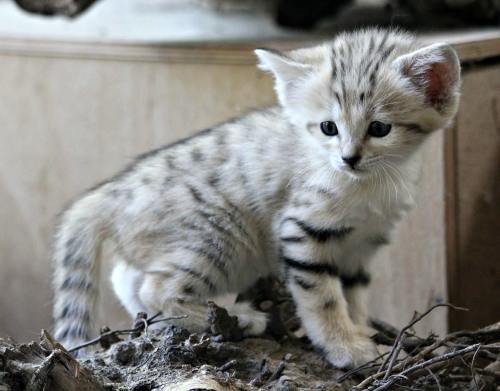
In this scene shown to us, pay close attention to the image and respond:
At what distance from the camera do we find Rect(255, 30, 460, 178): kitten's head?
2395 millimetres

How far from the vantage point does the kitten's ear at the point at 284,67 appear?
2.57 meters

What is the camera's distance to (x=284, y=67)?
2.60m

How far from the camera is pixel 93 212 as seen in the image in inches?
110

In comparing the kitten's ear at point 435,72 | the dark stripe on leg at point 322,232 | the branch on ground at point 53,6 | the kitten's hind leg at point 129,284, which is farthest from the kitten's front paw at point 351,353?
the branch on ground at point 53,6

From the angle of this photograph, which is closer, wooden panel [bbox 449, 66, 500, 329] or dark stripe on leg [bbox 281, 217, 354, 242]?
dark stripe on leg [bbox 281, 217, 354, 242]

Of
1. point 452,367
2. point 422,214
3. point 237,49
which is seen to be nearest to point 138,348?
point 452,367

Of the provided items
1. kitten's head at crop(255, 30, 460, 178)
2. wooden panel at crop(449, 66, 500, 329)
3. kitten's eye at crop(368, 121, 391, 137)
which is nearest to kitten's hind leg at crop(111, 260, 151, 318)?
kitten's head at crop(255, 30, 460, 178)

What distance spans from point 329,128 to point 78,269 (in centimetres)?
84

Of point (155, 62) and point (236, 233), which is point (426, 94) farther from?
point (155, 62)

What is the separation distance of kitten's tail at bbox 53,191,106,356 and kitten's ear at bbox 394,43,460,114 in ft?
3.23

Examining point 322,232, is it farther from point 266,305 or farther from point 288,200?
point 266,305

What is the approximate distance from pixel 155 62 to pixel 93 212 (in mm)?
1298

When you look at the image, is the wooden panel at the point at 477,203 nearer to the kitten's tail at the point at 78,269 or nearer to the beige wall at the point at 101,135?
the beige wall at the point at 101,135

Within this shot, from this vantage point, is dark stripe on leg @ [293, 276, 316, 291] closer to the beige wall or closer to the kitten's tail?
the kitten's tail
